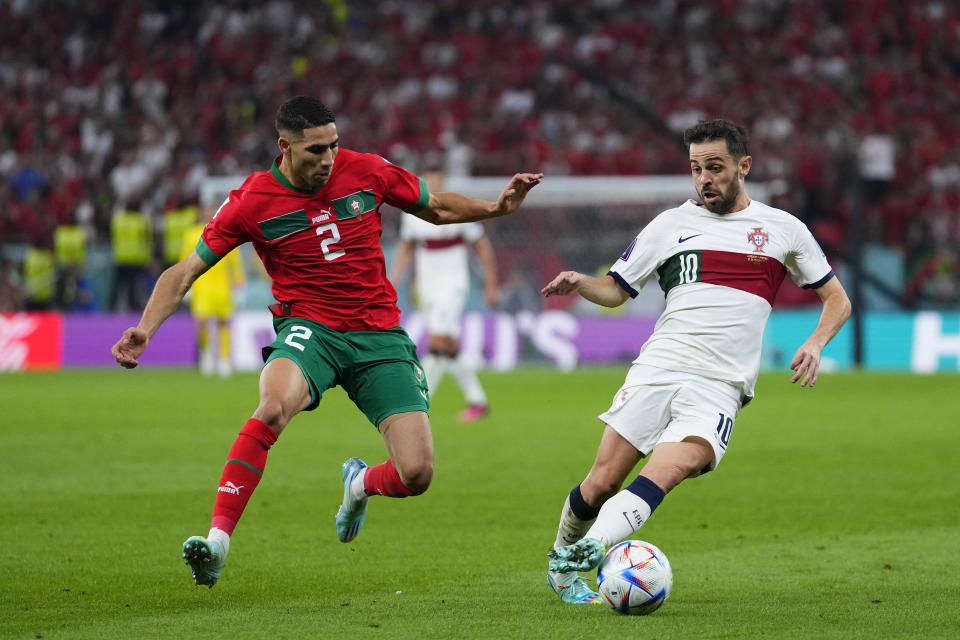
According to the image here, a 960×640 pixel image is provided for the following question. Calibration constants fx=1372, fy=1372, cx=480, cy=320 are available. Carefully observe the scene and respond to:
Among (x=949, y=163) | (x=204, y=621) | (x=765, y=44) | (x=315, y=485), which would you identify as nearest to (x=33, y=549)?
(x=204, y=621)

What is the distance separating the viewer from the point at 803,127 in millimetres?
24906

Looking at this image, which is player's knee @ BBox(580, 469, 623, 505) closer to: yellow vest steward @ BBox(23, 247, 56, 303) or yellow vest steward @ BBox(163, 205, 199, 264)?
yellow vest steward @ BBox(163, 205, 199, 264)

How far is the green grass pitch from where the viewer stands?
5113 mm

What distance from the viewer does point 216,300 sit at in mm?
19016

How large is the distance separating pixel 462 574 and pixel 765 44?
23.1 metres

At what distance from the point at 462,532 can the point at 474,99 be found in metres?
19.9

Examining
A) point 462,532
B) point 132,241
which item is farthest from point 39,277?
point 462,532

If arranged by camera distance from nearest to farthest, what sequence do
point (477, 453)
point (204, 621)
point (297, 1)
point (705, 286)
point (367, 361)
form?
point (204, 621) < point (705, 286) < point (367, 361) < point (477, 453) < point (297, 1)

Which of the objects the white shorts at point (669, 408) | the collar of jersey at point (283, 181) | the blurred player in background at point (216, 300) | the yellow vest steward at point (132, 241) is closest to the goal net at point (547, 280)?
the yellow vest steward at point (132, 241)

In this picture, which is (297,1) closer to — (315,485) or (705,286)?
(315,485)

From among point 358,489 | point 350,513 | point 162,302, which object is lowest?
point 350,513

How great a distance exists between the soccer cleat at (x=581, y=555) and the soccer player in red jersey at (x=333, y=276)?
3.67ft

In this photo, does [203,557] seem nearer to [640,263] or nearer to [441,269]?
[640,263]

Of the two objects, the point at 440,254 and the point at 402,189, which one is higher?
the point at 402,189
